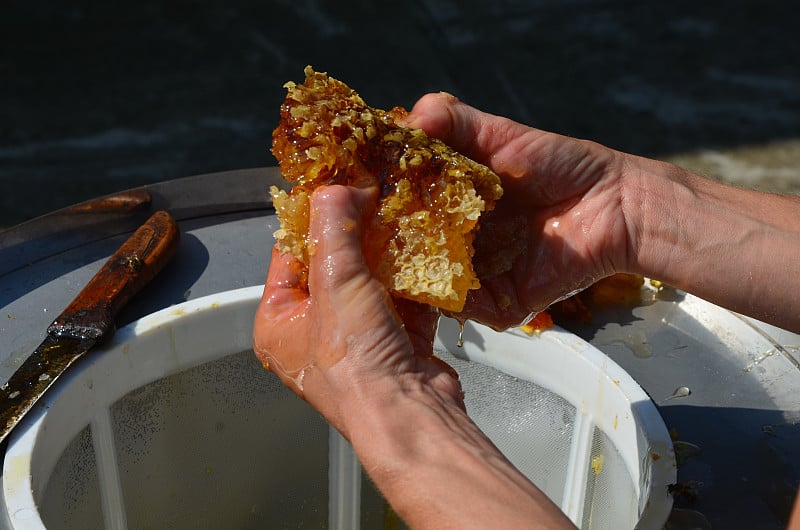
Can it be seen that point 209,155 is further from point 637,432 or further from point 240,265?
point 637,432

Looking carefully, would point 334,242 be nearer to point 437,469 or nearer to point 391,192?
point 391,192

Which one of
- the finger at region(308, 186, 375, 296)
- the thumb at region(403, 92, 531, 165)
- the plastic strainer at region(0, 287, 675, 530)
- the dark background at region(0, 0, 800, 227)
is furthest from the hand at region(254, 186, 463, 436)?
the dark background at region(0, 0, 800, 227)

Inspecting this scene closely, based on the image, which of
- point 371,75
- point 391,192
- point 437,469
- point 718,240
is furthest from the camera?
point 371,75

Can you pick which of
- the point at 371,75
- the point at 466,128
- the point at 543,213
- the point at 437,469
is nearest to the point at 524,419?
the point at 543,213

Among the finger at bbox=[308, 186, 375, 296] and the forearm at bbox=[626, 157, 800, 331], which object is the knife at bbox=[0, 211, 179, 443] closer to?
the finger at bbox=[308, 186, 375, 296]

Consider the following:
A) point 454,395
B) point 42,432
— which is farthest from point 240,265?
point 454,395
